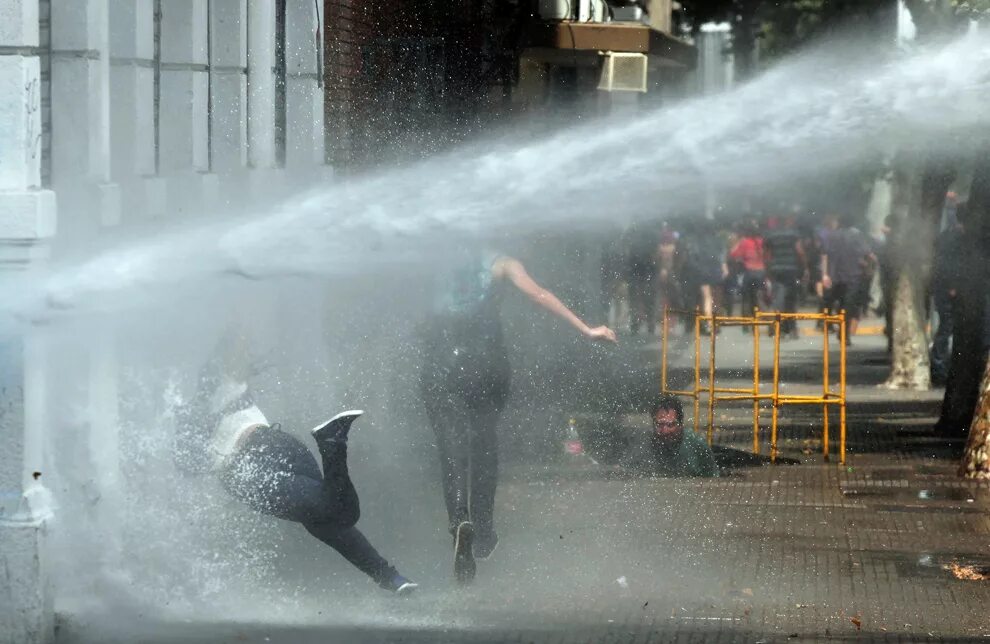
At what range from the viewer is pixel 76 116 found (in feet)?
25.7

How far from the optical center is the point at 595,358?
19.1 meters

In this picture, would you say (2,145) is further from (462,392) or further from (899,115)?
(899,115)

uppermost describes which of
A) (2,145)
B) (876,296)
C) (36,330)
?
(2,145)

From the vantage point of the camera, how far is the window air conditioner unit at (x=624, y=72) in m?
19.7

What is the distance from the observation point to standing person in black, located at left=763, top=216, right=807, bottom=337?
29.7 metres

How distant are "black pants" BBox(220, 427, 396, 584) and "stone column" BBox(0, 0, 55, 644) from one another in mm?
958

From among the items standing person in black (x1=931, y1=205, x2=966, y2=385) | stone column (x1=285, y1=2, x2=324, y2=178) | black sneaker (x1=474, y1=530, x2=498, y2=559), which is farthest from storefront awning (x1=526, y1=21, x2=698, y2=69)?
black sneaker (x1=474, y1=530, x2=498, y2=559)

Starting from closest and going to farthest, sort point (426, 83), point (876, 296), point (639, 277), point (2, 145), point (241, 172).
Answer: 1. point (2, 145)
2. point (241, 172)
3. point (426, 83)
4. point (639, 277)
5. point (876, 296)

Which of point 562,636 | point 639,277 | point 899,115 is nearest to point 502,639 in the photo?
point 562,636

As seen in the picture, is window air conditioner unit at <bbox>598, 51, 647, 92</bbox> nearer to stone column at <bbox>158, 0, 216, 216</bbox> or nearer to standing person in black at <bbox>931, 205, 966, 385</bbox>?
standing person in black at <bbox>931, 205, 966, 385</bbox>

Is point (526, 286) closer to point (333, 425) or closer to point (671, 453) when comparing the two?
point (333, 425)

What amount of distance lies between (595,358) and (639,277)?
8.21m

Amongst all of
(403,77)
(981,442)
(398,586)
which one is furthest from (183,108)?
(981,442)

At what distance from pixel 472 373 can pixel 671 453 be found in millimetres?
4063
